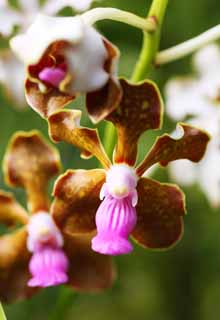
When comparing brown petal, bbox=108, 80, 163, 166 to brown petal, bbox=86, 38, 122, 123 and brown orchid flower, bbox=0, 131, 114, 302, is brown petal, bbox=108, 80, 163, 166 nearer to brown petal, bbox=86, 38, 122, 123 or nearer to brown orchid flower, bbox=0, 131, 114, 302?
brown petal, bbox=86, 38, 122, 123

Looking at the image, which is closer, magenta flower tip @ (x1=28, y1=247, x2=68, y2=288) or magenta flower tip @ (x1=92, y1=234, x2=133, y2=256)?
magenta flower tip @ (x1=92, y1=234, x2=133, y2=256)

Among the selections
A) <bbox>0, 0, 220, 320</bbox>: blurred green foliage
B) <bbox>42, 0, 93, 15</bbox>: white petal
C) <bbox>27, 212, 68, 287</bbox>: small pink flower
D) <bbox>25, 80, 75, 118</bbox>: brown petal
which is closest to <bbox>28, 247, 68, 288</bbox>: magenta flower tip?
<bbox>27, 212, 68, 287</bbox>: small pink flower

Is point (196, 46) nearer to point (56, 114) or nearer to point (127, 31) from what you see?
point (56, 114)

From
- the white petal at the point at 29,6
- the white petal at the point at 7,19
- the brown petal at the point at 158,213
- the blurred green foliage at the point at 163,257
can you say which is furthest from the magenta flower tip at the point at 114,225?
the blurred green foliage at the point at 163,257

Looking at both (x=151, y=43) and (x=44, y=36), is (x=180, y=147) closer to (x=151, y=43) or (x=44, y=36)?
(x=151, y=43)

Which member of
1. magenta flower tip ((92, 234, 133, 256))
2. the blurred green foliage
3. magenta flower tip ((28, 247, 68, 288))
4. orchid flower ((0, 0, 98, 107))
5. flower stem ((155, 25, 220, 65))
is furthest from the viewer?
the blurred green foliage

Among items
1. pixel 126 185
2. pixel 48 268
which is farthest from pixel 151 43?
pixel 48 268

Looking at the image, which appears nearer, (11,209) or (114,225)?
(114,225)
